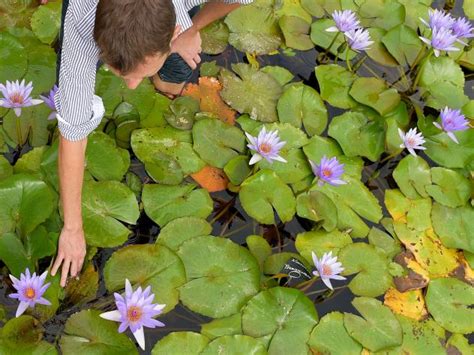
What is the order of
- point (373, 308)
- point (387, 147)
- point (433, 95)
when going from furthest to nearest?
point (433, 95), point (387, 147), point (373, 308)

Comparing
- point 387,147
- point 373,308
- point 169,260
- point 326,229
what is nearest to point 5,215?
point 169,260

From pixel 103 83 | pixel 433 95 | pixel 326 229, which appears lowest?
pixel 326 229

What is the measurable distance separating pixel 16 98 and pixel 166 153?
0.56 m

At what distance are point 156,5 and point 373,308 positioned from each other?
1255 millimetres

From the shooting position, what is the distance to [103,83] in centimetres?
207

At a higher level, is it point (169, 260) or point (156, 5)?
point (156, 5)

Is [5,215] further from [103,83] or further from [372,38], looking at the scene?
[372,38]

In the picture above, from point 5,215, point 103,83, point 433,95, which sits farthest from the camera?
point 433,95

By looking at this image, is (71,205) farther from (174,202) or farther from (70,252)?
(174,202)

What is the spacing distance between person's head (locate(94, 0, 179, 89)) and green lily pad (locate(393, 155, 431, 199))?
1297 mm

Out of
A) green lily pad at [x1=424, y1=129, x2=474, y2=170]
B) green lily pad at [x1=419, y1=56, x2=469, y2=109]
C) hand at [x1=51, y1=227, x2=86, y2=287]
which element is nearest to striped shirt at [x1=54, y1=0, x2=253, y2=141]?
hand at [x1=51, y1=227, x2=86, y2=287]

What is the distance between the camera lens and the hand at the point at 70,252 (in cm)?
155

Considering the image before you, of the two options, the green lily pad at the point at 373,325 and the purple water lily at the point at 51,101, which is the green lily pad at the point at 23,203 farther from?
the green lily pad at the point at 373,325

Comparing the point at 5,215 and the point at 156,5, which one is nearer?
the point at 156,5
